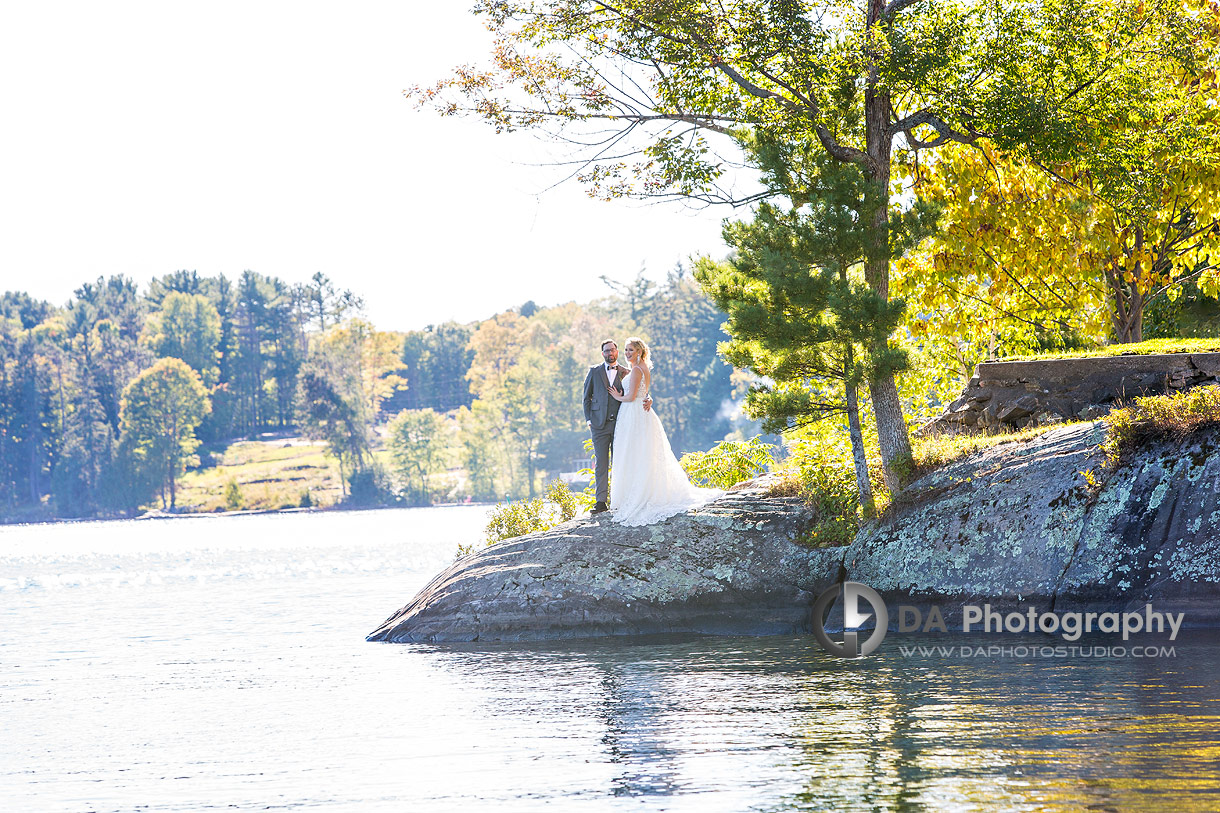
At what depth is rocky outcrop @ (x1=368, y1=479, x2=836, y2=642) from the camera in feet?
46.6

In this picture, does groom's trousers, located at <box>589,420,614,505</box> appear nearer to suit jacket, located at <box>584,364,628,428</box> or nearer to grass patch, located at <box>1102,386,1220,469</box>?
suit jacket, located at <box>584,364,628,428</box>

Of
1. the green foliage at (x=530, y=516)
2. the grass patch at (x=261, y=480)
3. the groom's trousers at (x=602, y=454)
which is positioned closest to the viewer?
the groom's trousers at (x=602, y=454)

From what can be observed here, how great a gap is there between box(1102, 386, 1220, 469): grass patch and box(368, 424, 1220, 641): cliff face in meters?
0.17

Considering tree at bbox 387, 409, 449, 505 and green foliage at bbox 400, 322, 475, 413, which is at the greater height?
green foliage at bbox 400, 322, 475, 413

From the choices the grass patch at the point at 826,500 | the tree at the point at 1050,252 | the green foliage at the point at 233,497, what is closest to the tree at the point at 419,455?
the green foliage at the point at 233,497

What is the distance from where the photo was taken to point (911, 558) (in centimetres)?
1348

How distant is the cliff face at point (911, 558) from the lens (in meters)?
11.9

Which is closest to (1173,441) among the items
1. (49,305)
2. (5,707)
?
(5,707)

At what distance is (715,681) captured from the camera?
35.1 ft

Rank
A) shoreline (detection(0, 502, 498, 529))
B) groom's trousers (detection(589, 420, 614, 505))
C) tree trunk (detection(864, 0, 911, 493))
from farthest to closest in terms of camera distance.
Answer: shoreline (detection(0, 502, 498, 529))
groom's trousers (detection(589, 420, 614, 505))
tree trunk (detection(864, 0, 911, 493))

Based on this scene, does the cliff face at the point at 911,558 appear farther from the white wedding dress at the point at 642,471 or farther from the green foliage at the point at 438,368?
the green foliage at the point at 438,368

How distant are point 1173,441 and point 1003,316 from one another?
34.8ft

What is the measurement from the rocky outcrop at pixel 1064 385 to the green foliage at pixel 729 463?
537 cm

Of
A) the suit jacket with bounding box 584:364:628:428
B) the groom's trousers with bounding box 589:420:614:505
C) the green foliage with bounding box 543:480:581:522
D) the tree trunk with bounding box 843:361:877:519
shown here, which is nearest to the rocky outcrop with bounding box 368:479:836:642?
the tree trunk with bounding box 843:361:877:519
